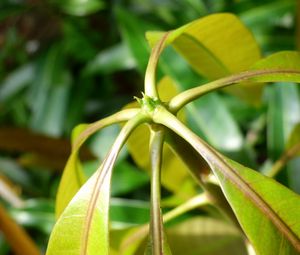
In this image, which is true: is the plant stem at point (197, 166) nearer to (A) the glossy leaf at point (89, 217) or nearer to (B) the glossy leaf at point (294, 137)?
(A) the glossy leaf at point (89, 217)

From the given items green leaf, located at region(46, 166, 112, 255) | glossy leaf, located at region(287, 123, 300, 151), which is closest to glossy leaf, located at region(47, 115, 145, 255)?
green leaf, located at region(46, 166, 112, 255)

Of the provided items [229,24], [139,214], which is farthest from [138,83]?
[229,24]

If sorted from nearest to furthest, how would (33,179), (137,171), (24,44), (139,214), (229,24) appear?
(229,24), (139,214), (137,171), (33,179), (24,44)

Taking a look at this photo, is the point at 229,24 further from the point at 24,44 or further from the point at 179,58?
the point at 24,44

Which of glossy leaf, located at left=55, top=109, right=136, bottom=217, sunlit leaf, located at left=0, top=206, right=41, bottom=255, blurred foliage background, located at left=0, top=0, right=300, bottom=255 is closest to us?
glossy leaf, located at left=55, top=109, right=136, bottom=217

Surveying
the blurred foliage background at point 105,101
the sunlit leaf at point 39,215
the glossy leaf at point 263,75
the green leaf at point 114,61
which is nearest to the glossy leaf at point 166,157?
the blurred foliage background at point 105,101

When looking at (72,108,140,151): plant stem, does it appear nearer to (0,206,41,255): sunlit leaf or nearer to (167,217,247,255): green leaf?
(0,206,41,255): sunlit leaf
